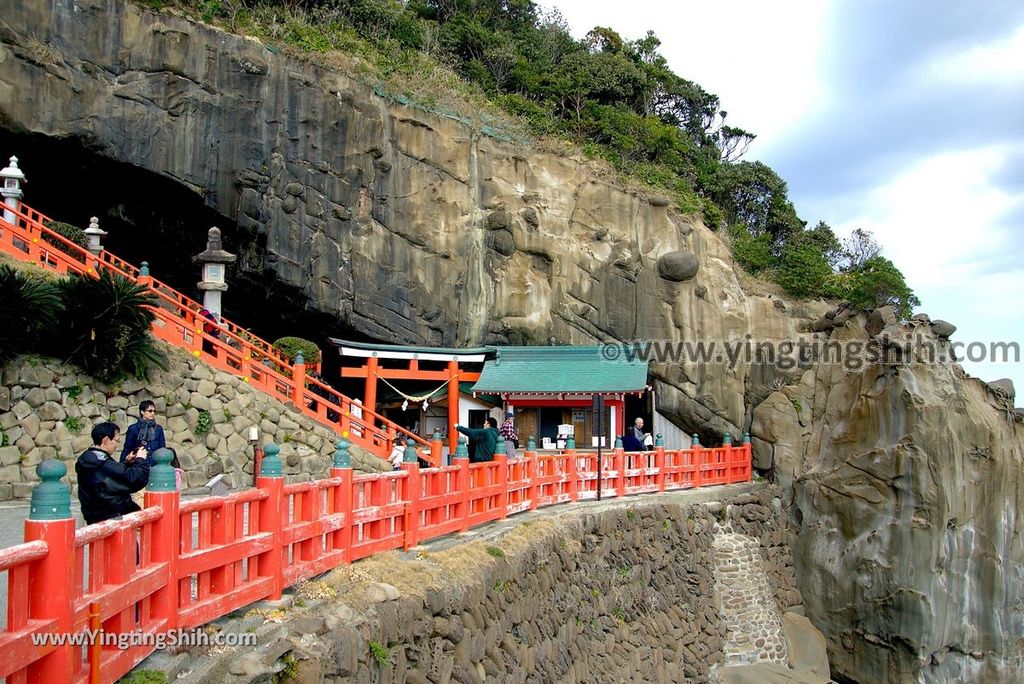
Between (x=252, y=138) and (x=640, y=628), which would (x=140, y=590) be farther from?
(x=252, y=138)

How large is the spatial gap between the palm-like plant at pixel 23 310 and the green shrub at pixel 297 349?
295 inches

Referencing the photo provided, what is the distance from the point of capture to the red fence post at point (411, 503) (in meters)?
9.73

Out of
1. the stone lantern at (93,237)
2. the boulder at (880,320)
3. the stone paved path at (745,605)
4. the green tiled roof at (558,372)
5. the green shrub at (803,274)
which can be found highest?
the green shrub at (803,274)

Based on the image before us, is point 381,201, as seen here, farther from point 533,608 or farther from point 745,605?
point 533,608

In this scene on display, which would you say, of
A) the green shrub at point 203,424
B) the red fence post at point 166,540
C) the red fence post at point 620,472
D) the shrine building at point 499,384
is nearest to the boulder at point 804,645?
the red fence post at point 620,472

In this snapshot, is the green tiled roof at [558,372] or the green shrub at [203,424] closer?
the green shrub at [203,424]

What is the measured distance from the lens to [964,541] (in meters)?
18.3

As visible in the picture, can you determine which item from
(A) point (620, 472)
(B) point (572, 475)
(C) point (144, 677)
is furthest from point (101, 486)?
(A) point (620, 472)

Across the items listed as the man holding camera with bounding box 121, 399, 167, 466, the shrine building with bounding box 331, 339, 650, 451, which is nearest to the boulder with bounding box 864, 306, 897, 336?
the shrine building with bounding box 331, 339, 650, 451

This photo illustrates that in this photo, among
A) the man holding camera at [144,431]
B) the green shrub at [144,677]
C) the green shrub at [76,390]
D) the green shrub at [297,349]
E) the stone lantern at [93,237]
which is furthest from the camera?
the green shrub at [297,349]

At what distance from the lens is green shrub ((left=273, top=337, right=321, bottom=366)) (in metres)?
21.4

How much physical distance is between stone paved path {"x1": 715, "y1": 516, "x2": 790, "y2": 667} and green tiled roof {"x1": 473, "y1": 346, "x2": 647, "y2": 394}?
5.65 meters

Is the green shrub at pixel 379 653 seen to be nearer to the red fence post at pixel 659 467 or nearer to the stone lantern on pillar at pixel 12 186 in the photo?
the red fence post at pixel 659 467

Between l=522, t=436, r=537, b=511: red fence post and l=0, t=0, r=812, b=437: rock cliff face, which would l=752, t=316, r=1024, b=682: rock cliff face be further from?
l=522, t=436, r=537, b=511: red fence post
